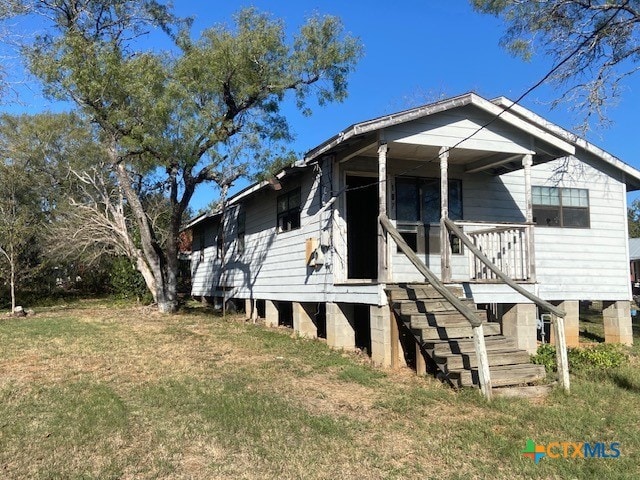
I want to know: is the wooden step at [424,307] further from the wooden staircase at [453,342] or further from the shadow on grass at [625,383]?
the shadow on grass at [625,383]

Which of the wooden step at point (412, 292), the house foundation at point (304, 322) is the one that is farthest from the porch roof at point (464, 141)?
the house foundation at point (304, 322)

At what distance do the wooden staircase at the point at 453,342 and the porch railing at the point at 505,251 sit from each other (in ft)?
4.44

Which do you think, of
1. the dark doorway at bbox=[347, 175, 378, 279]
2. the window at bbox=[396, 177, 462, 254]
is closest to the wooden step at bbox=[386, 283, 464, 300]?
the window at bbox=[396, 177, 462, 254]

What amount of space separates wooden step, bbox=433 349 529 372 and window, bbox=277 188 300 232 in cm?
582

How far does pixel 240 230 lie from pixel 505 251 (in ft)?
28.7

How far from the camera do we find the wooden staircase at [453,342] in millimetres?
6656

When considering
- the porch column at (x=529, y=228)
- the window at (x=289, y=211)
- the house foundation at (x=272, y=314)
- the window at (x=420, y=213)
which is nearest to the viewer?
the porch column at (x=529, y=228)

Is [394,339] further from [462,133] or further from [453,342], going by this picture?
[462,133]

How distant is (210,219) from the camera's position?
19.7 metres

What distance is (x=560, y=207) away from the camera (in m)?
12.0

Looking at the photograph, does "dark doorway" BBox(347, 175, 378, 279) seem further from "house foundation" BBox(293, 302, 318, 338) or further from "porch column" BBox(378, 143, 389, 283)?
"porch column" BBox(378, 143, 389, 283)

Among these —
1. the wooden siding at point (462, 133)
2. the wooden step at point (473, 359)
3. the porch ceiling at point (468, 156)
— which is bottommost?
the wooden step at point (473, 359)

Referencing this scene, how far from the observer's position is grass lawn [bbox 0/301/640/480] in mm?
4434

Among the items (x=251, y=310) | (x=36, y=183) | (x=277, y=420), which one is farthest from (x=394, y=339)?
(x=36, y=183)
